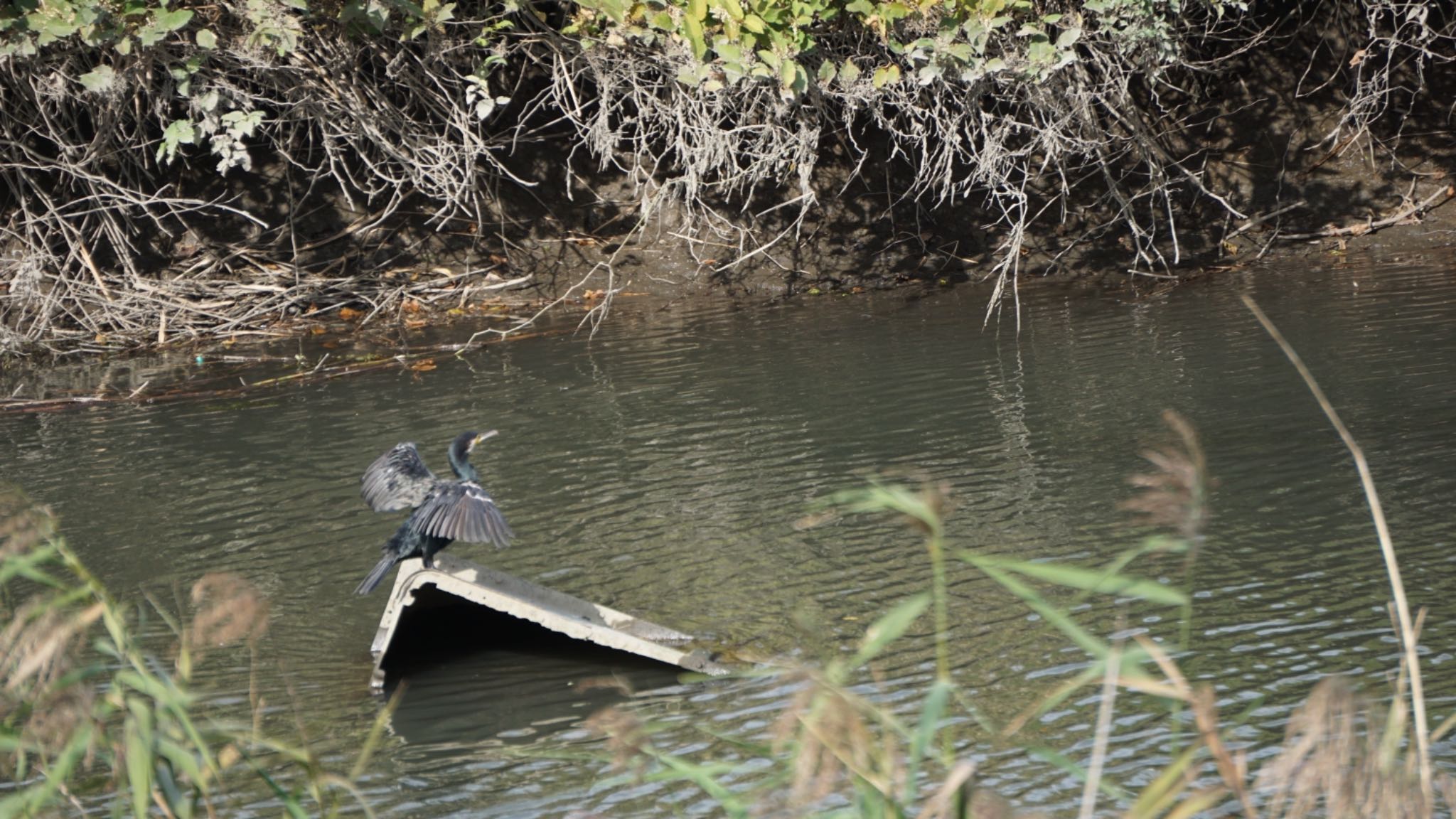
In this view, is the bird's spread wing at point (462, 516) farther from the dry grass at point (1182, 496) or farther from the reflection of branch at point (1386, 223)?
the reflection of branch at point (1386, 223)

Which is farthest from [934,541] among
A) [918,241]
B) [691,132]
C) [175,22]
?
[918,241]

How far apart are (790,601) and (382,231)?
8.81 m

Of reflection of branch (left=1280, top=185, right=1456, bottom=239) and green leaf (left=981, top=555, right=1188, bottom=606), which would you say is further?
reflection of branch (left=1280, top=185, right=1456, bottom=239)

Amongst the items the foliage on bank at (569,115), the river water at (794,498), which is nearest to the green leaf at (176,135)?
the foliage on bank at (569,115)

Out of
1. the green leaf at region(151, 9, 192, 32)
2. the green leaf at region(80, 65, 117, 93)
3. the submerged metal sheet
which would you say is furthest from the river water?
the green leaf at region(151, 9, 192, 32)

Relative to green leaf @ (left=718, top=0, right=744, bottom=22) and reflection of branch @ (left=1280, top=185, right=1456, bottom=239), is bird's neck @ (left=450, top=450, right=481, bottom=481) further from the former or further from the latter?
reflection of branch @ (left=1280, top=185, right=1456, bottom=239)

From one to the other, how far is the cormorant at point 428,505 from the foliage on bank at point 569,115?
5.01 m

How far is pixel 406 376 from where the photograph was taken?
35.5 feet

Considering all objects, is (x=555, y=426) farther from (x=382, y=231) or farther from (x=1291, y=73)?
(x=1291, y=73)

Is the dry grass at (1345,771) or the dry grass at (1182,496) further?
the dry grass at (1345,771)

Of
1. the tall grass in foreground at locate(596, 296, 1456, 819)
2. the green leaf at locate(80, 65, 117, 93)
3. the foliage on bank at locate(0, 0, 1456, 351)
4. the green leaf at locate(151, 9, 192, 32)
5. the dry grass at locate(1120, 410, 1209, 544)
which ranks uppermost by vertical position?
the green leaf at locate(151, 9, 192, 32)

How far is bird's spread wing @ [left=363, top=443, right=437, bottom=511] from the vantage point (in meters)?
5.77

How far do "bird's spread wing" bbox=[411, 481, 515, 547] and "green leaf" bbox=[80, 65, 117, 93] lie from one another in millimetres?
6939

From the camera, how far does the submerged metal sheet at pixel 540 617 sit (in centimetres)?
519
